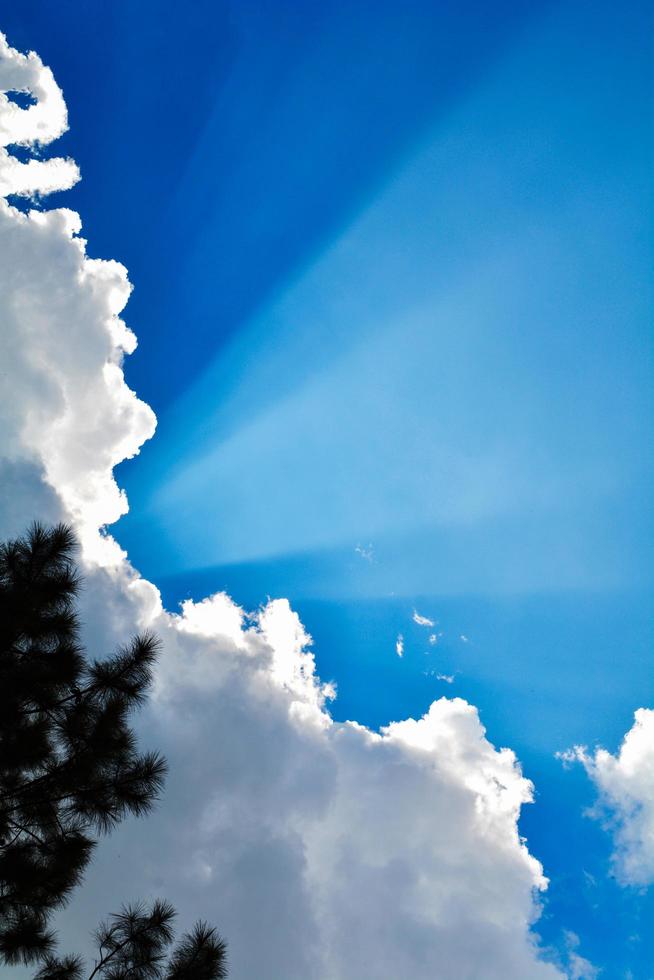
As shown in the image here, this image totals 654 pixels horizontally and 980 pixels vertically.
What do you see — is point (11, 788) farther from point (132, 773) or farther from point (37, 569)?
point (37, 569)

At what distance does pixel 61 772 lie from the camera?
9.95 meters

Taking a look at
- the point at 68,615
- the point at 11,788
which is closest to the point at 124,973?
the point at 11,788

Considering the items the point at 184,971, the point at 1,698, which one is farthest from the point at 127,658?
the point at 184,971

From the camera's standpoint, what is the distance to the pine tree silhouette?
9.76 metres

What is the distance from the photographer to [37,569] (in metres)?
10.2

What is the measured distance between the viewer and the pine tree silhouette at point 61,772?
9758 mm

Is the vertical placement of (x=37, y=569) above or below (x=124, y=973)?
above

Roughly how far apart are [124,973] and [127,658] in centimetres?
539

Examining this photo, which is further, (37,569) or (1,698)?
(37,569)

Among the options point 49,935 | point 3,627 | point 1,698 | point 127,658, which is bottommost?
point 49,935

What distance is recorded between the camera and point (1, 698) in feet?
30.6

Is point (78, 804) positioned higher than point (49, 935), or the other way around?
point (78, 804)

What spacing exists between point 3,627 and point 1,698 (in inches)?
44.5

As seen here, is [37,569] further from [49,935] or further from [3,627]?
[49,935]
